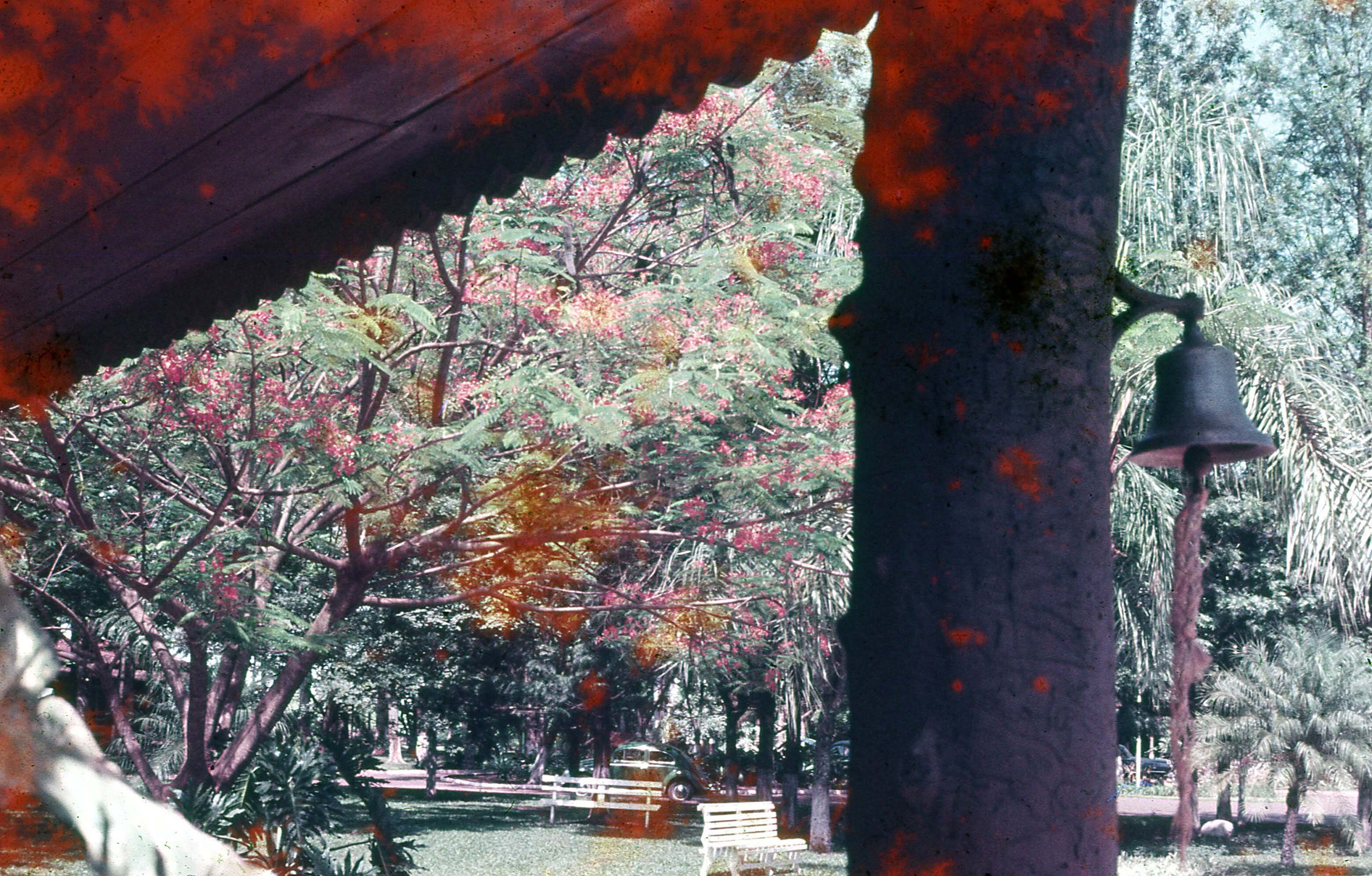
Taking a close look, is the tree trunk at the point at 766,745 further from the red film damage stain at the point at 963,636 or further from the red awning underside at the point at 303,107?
the red film damage stain at the point at 963,636

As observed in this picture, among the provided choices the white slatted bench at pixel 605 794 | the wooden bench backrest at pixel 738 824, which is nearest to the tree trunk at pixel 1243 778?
the wooden bench backrest at pixel 738 824

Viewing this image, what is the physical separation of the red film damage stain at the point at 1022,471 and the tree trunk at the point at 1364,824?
46.5 feet

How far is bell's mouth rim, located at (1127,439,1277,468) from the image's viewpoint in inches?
85.7

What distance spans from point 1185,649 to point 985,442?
1.25 feet

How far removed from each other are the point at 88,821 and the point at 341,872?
3574 millimetres

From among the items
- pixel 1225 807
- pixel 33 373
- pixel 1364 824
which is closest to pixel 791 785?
pixel 1225 807

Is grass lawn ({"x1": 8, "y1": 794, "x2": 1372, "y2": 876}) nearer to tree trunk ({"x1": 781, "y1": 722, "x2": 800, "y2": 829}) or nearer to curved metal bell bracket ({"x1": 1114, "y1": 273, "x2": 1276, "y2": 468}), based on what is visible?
tree trunk ({"x1": 781, "y1": 722, "x2": 800, "y2": 829})

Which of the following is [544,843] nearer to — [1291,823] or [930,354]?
[1291,823]

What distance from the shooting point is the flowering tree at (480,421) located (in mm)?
6730

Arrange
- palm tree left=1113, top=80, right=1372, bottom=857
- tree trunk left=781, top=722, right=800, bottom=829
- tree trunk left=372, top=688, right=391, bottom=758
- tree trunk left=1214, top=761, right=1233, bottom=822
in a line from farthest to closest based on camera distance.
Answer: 1. tree trunk left=372, top=688, right=391, bottom=758
2. tree trunk left=781, top=722, right=800, bottom=829
3. tree trunk left=1214, top=761, right=1233, bottom=822
4. palm tree left=1113, top=80, right=1372, bottom=857

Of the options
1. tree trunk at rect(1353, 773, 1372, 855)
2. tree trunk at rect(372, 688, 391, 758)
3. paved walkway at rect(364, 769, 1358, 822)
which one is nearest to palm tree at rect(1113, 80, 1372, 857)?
tree trunk at rect(1353, 773, 1372, 855)

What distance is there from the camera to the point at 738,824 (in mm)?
12000

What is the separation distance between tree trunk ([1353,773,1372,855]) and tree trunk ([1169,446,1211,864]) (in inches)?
543

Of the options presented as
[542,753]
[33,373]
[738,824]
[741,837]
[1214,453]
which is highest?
[33,373]
